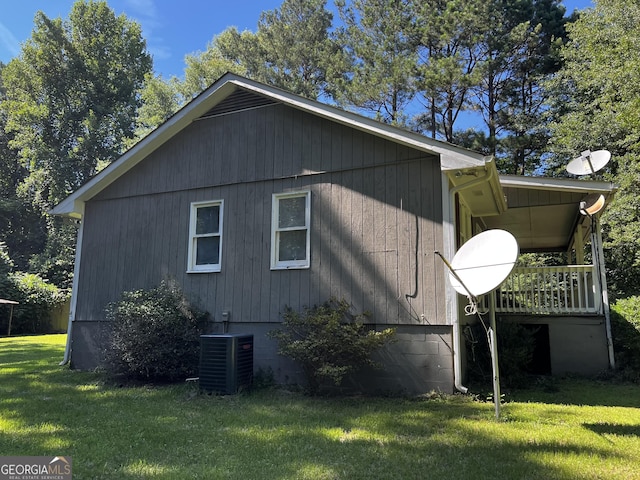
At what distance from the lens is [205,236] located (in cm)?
868

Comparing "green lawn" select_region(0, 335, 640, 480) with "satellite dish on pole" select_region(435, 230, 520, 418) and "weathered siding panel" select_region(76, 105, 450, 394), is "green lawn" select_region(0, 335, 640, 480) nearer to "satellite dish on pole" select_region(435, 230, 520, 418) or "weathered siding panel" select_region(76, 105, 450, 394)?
"satellite dish on pole" select_region(435, 230, 520, 418)

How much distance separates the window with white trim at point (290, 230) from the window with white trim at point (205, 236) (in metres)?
1.16

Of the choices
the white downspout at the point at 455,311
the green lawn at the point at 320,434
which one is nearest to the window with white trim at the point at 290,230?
the green lawn at the point at 320,434

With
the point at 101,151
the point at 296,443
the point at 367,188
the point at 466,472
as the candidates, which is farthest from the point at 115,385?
the point at 101,151

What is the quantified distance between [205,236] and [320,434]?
4.92m

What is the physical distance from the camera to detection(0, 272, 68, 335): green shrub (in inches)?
796

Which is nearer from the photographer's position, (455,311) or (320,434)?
(320,434)

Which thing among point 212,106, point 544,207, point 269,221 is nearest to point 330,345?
point 269,221

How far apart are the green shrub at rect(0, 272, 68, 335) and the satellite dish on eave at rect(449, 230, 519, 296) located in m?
20.9

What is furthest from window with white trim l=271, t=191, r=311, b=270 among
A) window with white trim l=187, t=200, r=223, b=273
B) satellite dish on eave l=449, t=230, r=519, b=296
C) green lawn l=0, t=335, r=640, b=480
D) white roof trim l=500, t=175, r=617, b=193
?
white roof trim l=500, t=175, r=617, b=193

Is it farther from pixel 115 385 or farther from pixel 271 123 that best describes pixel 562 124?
pixel 115 385

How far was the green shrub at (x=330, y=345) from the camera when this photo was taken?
20.8ft

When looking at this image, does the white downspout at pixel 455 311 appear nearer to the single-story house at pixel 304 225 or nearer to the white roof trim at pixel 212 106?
the single-story house at pixel 304 225

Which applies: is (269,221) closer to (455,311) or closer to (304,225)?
(304,225)
